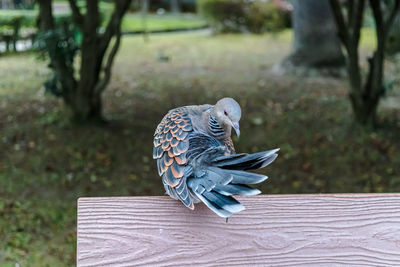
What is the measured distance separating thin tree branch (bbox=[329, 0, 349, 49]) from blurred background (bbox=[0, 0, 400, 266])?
1cm

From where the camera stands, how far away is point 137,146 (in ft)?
19.4

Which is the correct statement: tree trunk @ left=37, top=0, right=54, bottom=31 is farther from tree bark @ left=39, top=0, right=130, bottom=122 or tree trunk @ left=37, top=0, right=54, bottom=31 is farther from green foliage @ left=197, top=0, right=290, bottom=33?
green foliage @ left=197, top=0, right=290, bottom=33

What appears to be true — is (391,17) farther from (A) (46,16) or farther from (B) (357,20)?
(A) (46,16)

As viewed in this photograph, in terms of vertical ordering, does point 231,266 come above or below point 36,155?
above

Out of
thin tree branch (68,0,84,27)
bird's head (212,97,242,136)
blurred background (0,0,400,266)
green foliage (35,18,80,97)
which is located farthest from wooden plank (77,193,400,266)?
thin tree branch (68,0,84,27)

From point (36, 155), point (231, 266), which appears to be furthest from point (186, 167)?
point (36, 155)

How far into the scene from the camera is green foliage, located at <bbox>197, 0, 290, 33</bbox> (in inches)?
641

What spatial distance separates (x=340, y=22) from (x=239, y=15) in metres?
10.8

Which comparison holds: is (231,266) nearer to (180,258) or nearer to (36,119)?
(180,258)

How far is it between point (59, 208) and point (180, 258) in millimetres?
3176

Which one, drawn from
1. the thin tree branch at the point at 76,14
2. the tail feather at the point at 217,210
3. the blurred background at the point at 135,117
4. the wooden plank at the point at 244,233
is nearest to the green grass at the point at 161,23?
the blurred background at the point at 135,117

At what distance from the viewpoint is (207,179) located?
175 cm

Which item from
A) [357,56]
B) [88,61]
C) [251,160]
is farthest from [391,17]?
[251,160]

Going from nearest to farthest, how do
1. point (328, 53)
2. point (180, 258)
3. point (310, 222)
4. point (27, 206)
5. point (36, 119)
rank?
point (180, 258) < point (310, 222) < point (27, 206) < point (36, 119) < point (328, 53)
